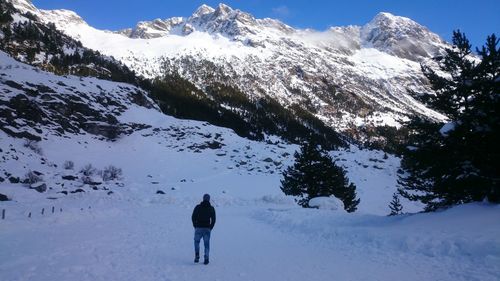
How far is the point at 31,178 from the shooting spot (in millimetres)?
34094

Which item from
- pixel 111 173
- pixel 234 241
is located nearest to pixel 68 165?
pixel 111 173

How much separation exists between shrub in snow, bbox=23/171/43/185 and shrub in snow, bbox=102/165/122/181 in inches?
365

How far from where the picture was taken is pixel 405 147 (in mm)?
17734

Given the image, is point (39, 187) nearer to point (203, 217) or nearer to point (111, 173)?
point (111, 173)

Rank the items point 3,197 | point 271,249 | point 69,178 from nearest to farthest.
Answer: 1. point 271,249
2. point 3,197
3. point 69,178

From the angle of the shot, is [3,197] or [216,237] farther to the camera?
[3,197]

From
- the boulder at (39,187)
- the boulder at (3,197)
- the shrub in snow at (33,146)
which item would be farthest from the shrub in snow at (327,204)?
the shrub in snow at (33,146)

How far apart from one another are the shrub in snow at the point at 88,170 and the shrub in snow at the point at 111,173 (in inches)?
50.8

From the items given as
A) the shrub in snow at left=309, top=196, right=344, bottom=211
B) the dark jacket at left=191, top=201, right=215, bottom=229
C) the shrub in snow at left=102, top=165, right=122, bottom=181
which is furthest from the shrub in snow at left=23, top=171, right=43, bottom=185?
the dark jacket at left=191, top=201, right=215, bottom=229

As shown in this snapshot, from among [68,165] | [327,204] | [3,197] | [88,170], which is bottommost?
[327,204]

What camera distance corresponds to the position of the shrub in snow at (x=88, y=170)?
141 feet

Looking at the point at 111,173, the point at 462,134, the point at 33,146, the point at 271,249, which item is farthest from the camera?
the point at 111,173

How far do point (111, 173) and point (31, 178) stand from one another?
41.0ft

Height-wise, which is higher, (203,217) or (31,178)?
(31,178)
